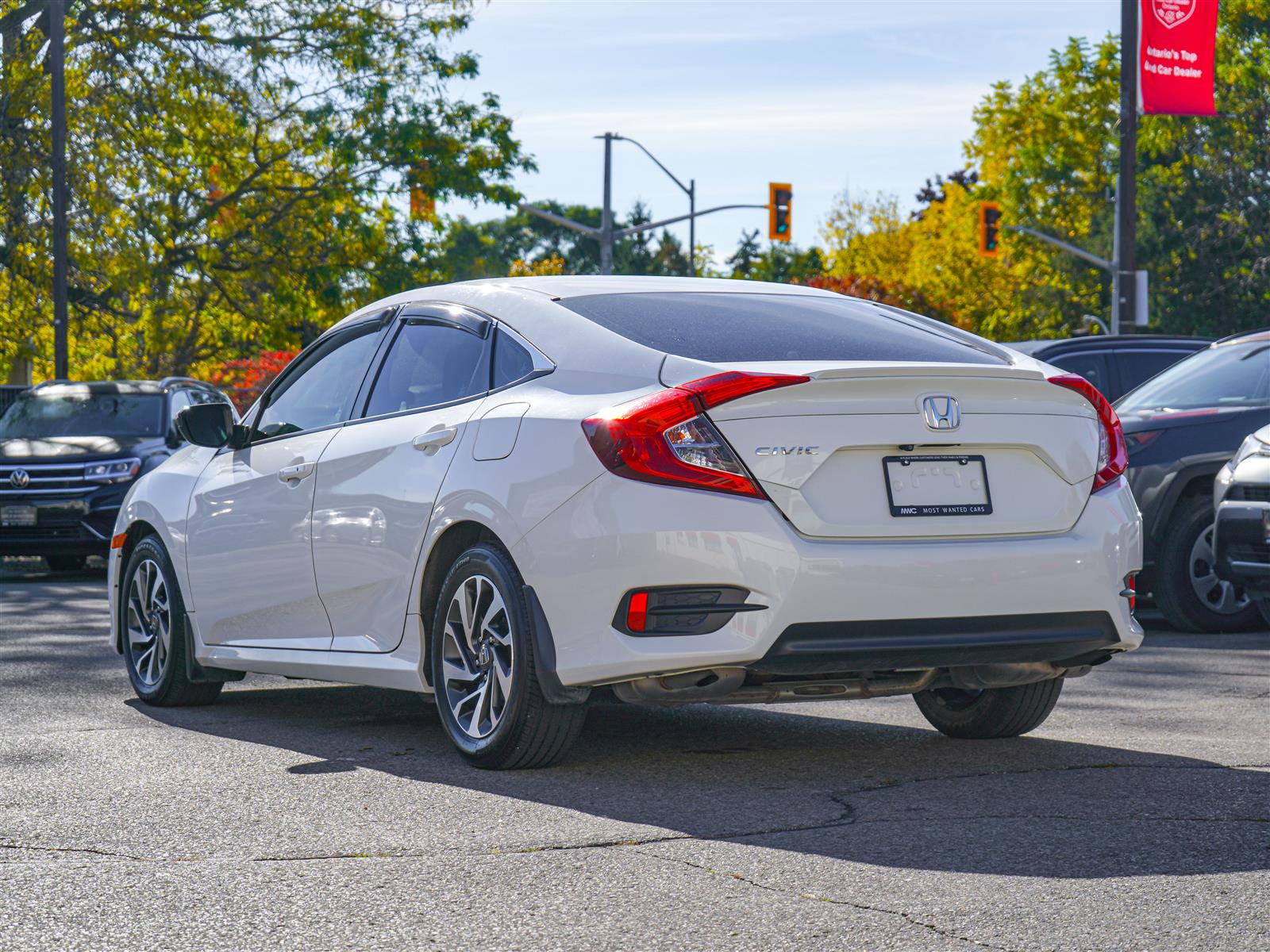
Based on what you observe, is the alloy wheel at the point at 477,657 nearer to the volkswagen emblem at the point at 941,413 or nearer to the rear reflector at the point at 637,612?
the rear reflector at the point at 637,612

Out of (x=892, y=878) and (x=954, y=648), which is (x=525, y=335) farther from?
(x=892, y=878)

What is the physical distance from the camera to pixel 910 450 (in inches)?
211

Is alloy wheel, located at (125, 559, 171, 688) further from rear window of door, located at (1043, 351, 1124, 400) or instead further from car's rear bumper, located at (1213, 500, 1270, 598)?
rear window of door, located at (1043, 351, 1124, 400)

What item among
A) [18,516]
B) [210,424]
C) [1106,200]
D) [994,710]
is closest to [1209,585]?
[994,710]

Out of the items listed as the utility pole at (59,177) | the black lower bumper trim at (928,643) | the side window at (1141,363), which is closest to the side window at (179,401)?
the utility pole at (59,177)

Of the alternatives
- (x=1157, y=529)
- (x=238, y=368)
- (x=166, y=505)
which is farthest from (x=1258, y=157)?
(x=166, y=505)

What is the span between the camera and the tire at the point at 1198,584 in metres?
10.6

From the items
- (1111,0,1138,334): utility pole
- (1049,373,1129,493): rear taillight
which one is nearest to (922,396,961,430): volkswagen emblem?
(1049,373,1129,493): rear taillight

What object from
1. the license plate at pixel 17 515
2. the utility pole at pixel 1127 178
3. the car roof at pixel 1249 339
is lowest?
the license plate at pixel 17 515

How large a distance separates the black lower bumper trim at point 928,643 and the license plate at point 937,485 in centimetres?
32

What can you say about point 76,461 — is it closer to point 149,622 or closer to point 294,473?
point 149,622

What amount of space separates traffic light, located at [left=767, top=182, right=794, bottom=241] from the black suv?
18.4 m

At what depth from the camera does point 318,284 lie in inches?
1179

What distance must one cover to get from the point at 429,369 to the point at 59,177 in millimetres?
19458
